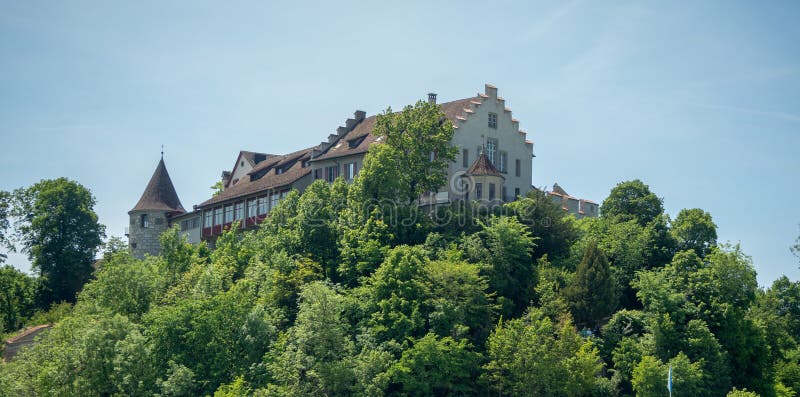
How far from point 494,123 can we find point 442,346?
91.7 ft

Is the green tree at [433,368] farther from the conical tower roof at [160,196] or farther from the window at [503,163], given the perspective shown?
the conical tower roof at [160,196]

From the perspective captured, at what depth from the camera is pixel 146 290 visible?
80.8 m

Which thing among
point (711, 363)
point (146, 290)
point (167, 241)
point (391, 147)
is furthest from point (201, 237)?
point (711, 363)

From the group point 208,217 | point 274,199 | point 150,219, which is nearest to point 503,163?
point 274,199

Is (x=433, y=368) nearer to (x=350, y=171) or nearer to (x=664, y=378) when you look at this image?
(x=664, y=378)

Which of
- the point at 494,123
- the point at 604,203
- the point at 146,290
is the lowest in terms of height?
the point at 146,290

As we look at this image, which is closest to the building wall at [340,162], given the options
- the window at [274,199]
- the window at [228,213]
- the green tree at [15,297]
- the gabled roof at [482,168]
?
the window at [274,199]

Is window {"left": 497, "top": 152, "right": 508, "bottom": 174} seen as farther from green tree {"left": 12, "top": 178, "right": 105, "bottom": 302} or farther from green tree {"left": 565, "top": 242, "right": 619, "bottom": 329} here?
green tree {"left": 12, "top": 178, "right": 105, "bottom": 302}

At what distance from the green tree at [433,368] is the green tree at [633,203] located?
2167 cm

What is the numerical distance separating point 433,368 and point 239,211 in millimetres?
40332

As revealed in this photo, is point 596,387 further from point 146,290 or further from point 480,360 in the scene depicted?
point 146,290

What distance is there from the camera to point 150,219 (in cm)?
10919

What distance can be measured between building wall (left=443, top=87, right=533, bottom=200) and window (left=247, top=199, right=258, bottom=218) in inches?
887

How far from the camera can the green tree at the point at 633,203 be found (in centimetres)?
8125
